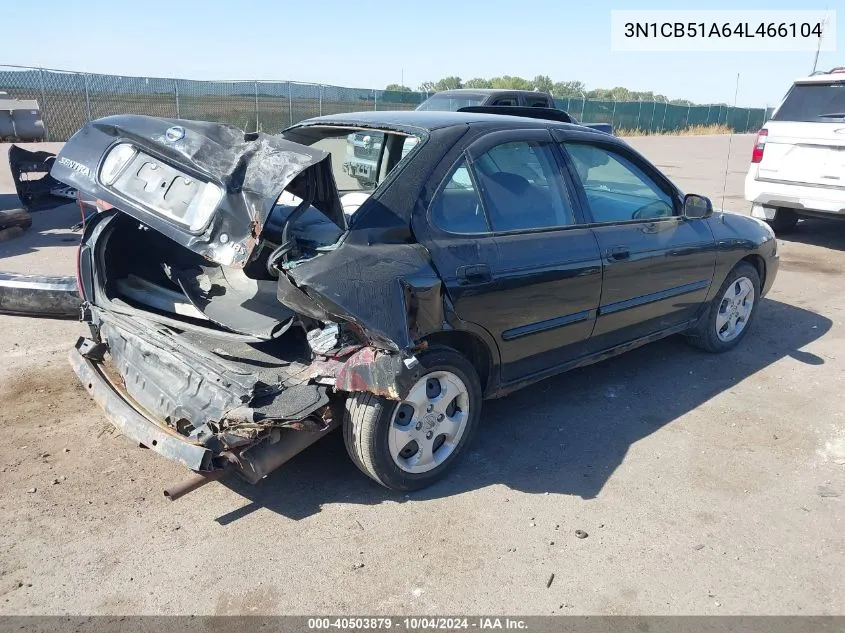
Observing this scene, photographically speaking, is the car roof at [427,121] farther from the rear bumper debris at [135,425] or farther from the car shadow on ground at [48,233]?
the car shadow on ground at [48,233]

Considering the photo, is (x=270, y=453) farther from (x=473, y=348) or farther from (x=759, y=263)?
(x=759, y=263)

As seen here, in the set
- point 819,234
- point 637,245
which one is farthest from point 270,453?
point 819,234

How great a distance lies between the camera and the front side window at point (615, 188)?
4.09 metres

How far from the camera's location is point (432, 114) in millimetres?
3947

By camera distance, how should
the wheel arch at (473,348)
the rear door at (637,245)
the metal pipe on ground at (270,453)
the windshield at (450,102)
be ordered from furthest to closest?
1. the windshield at (450,102)
2. the rear door at (637,245)
3. the wheel arch at (473,348)
4. the metal pipe on ground at (270,453)

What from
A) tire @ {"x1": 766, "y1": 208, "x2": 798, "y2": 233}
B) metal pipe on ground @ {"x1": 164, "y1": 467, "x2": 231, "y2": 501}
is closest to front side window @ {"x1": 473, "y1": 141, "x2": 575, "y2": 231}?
metal pipe on ground @ {"x1": 164, "y1": 467, "x2": 231, "y2": 501}

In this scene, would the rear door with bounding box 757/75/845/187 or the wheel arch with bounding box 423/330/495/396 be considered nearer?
the wheel arch with bounding box 423/330/495/396

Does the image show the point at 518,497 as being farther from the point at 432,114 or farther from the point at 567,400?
the point at 432,114

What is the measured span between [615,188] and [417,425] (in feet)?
7.32

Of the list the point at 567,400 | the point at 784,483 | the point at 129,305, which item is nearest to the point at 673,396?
the point at 567,400

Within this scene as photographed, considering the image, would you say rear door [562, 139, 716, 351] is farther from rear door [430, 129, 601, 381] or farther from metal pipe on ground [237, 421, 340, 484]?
metal pipe on ground [237, 421, 340, 484]

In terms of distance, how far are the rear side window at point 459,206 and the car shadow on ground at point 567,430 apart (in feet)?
4.20

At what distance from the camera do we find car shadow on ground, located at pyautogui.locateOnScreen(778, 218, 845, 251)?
9.70 meters

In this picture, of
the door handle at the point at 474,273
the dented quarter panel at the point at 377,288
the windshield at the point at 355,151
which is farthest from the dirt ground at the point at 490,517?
the windshield at the point at 355,151
